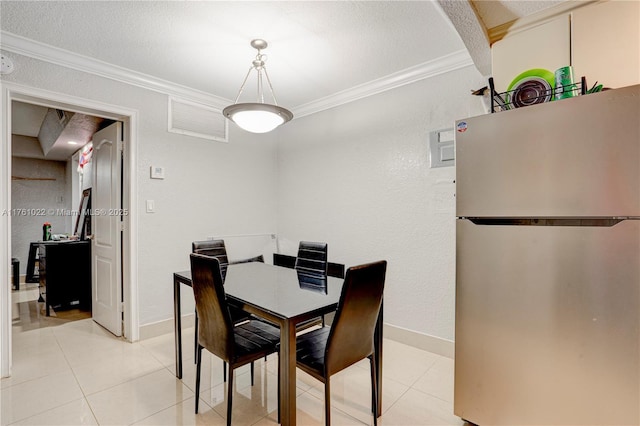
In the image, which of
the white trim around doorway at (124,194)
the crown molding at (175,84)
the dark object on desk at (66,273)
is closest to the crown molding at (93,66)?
the crown molding at (175,84)

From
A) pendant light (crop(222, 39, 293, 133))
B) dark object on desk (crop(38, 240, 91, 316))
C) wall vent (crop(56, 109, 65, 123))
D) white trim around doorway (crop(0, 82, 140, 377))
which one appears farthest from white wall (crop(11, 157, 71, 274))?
pendant light (crop(222, 39, 293, 133))

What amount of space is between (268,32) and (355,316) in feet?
6.61

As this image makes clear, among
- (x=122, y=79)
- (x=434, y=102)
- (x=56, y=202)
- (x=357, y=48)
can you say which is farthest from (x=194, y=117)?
(x=56, y=202)

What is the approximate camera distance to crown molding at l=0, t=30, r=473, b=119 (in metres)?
2.30

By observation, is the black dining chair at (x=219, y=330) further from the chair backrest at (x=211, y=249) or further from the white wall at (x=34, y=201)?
the white wall at (x=34, y=201)

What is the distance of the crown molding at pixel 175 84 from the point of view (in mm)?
2303

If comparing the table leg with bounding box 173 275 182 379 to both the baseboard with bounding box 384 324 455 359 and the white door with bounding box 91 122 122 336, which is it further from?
the baseboard with bounding box 384 324 455 359

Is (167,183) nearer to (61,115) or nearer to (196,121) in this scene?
(196,121)

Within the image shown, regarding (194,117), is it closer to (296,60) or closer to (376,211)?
(296,60)

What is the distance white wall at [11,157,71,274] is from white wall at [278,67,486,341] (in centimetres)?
567

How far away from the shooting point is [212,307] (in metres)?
1.68

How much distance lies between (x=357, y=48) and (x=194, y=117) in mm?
1928

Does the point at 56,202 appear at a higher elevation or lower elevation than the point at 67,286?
higher

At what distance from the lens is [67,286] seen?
3.73m
